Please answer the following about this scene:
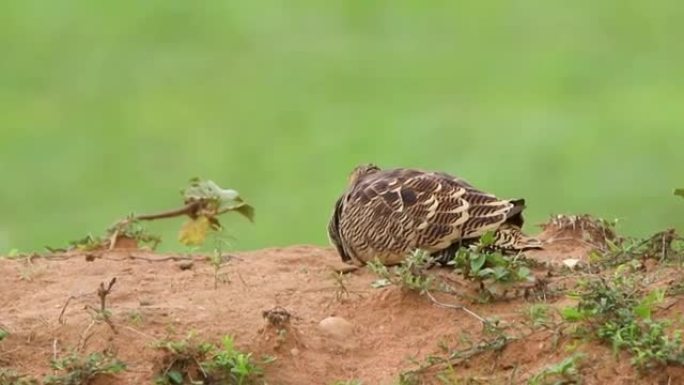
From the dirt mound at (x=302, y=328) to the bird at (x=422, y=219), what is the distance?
163mm

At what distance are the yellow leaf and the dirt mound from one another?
71cm

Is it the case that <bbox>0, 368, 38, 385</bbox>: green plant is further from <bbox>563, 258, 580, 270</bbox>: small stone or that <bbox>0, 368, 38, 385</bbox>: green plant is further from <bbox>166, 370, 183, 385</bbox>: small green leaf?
<bbox>563, 258, 580, 270</bbox>: small stone

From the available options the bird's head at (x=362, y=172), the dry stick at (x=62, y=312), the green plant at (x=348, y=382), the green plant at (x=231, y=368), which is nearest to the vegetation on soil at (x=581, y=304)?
the green plant at (x=348, y=382)

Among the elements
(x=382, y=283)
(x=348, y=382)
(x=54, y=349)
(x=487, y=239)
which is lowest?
(x=348, y=382)

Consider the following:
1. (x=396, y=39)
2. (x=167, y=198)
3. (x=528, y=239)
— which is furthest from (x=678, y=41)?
(x=528, y=239)

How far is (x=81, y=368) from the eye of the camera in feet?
21.0

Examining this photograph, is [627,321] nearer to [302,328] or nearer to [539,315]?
[539,315]

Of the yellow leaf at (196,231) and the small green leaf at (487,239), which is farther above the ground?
the yellow leaf at (196,231)

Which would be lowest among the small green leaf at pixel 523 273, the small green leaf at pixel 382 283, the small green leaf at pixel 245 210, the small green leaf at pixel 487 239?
the small green leaf at pixel 382 283

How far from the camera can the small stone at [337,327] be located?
679cm

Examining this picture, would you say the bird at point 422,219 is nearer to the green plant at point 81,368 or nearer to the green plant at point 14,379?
the green plant at point 81,368

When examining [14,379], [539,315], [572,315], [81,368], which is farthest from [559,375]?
[14,379]

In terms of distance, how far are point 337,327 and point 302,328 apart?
4.8 inches

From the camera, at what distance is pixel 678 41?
15680mm
